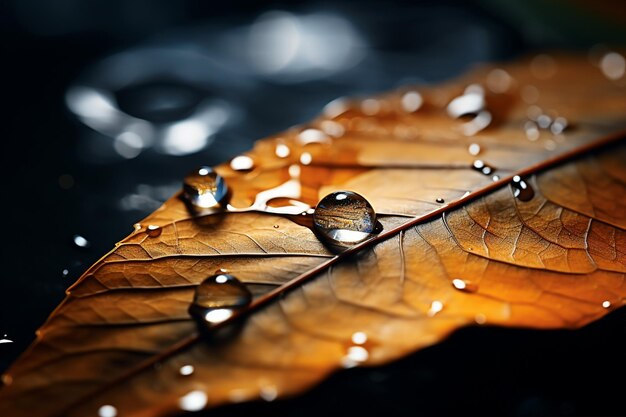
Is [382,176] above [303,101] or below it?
below

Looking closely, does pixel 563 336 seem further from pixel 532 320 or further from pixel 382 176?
pixel 382 176

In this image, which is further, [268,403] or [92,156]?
[92,156]

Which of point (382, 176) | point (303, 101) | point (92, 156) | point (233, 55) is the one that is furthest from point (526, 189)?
point (233, 55)

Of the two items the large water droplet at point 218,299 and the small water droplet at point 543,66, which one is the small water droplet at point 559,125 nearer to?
the small water droplet at point 543,66

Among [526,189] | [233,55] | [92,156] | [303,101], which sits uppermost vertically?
[233,55]

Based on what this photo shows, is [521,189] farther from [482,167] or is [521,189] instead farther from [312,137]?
[312,137]

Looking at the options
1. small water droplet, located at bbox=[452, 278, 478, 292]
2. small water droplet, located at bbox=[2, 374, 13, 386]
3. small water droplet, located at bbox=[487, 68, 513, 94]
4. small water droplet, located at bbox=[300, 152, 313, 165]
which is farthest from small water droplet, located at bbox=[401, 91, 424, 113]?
small water droplet, located at bbox=[2, 374, 13, 386]

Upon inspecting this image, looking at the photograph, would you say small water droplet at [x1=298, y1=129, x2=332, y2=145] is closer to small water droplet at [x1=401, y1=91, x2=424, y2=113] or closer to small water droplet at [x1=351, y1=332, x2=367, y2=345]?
small water droplet at [x1=401, y1=91, x2=424, y2=113]

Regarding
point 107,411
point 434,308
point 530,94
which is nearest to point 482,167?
point 434,308
